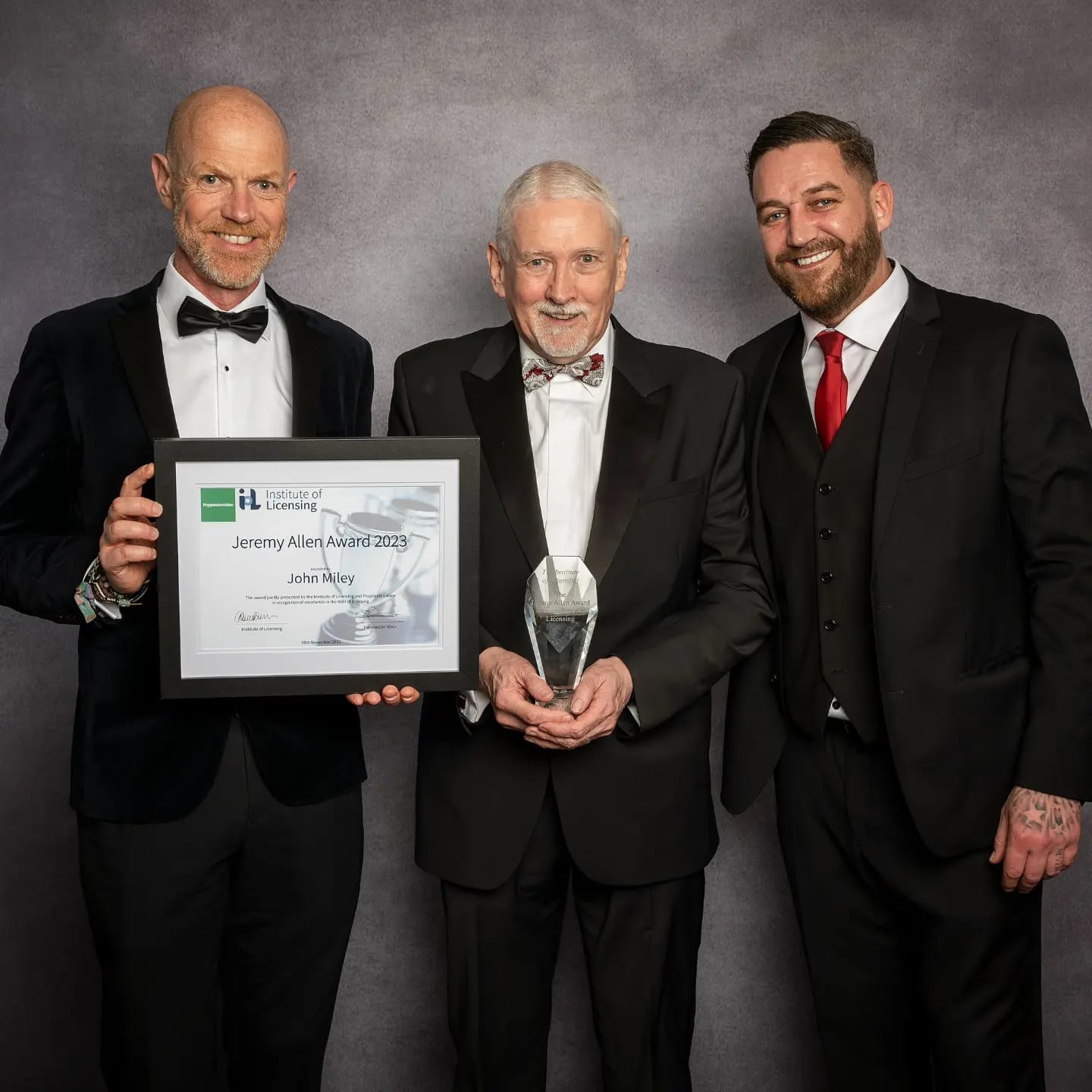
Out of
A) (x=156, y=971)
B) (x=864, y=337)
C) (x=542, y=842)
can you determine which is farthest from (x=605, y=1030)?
(x=864, y=337)

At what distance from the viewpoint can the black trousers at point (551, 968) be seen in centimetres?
246

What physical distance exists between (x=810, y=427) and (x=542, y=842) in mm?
1057

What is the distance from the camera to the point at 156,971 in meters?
2.36

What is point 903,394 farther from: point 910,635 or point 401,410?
point 401,410

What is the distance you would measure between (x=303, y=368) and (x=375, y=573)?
0.53 meters

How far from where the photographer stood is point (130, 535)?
2094mm

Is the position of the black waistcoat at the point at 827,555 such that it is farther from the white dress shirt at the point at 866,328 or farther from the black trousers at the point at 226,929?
the black trousers at the point at 226,929

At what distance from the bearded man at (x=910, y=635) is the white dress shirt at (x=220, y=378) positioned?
107 centimetres

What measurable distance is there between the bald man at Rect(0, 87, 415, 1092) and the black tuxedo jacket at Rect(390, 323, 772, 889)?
25 centimetres

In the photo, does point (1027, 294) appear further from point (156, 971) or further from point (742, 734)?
point (156, 971)

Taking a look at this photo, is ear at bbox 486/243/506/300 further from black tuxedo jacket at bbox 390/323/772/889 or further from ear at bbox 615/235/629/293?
ear at bbox 615/235/629/293

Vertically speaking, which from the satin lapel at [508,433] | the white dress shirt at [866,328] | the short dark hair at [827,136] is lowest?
the satin lapel at [508,433]

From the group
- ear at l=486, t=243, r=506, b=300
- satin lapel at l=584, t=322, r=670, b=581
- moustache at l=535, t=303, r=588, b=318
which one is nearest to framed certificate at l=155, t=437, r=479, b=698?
satin lapel at l=584, t=322, r=670, b=581

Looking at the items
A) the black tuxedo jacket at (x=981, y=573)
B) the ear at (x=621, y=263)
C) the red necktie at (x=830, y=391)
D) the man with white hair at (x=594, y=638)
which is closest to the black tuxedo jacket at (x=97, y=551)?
the man with white hair at (x=594, y=638)
